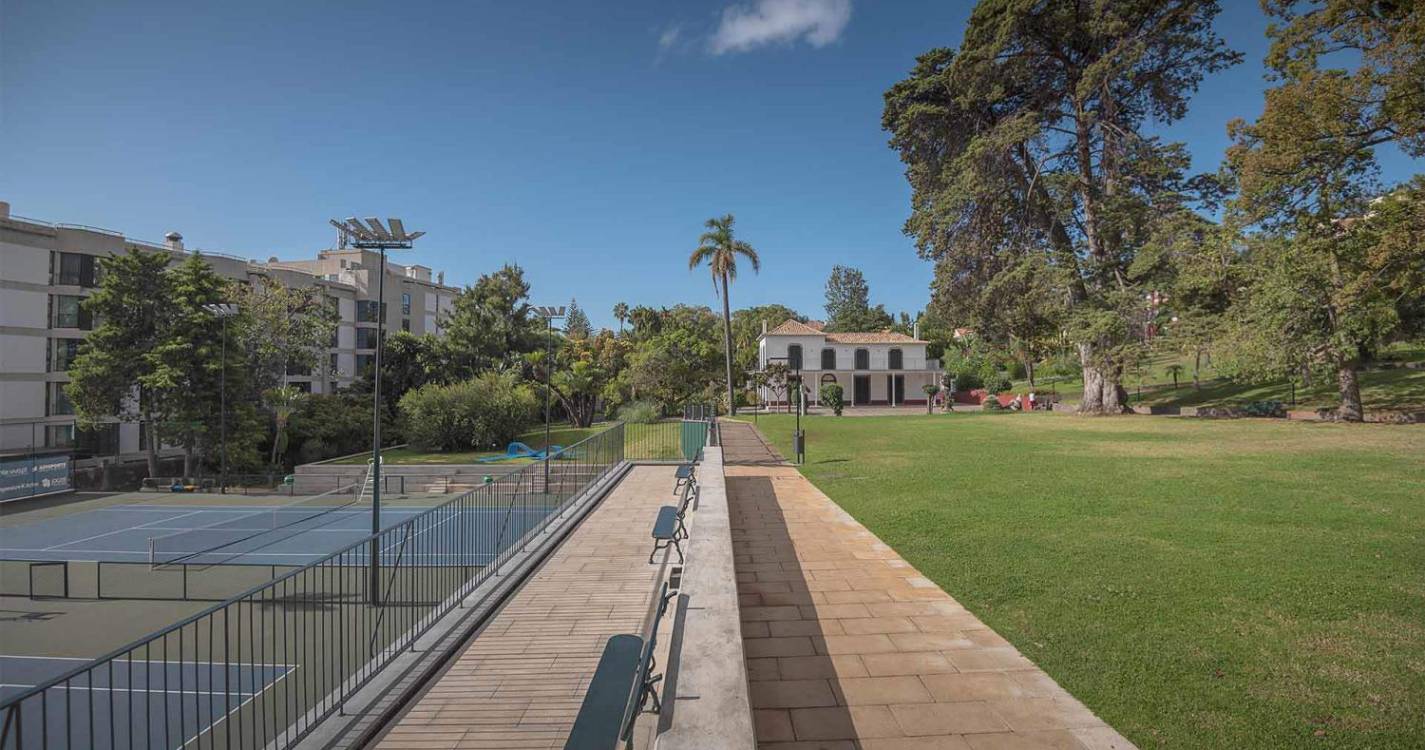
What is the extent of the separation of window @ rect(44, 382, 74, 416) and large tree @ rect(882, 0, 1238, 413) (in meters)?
43.2

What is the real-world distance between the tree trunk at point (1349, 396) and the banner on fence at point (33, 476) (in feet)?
162

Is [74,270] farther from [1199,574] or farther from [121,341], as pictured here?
[1199,574]

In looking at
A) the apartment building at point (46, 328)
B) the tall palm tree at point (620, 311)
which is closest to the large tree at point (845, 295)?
the tall palm tree at point (620, 311)

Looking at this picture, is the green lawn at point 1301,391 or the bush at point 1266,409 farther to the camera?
the bush at point 1266,409

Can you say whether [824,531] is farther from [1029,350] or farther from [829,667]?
[1029,350]

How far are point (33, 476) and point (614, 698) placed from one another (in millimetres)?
37769

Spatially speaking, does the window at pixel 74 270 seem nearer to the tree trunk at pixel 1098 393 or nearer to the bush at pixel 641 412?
the bush at pixel 641 412

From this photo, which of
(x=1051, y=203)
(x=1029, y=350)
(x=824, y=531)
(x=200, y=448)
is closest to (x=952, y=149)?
(x=1051, y=203)

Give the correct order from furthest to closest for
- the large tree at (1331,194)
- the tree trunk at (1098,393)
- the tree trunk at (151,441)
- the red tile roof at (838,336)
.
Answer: the red tile roof at (838,336) → the tree trunk at (151,441) → the tree trunk at (1098,393) → the large tree at (1331,194)

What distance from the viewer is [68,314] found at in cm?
3186

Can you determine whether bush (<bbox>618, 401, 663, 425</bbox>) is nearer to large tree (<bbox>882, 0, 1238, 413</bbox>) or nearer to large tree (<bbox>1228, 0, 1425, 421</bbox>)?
large tree (<bbox>882, 0, 1238, 413</bbox>)

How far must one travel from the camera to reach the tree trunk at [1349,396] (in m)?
19.6

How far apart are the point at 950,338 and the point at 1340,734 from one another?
61.6 m

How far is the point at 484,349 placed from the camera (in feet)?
136
